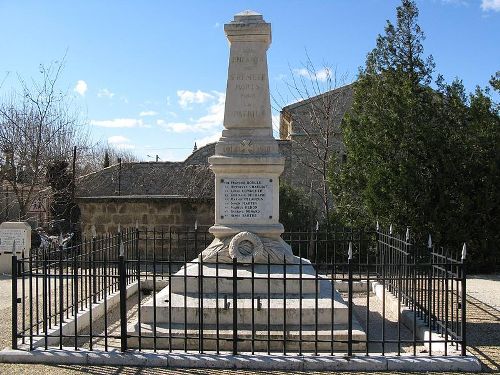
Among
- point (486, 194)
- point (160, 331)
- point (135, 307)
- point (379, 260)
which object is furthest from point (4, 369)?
point (486, 194)

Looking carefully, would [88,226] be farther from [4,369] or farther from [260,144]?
[4,369]

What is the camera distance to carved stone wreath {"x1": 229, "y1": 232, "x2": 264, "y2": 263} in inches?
313

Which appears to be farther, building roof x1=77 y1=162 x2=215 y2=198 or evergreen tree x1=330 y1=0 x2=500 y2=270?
building roof x1=77 y1=162 x2=215 y2=198

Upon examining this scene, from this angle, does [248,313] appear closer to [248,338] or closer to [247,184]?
[248,338]

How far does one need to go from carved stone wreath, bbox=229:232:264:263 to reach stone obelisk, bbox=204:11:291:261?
0.28m

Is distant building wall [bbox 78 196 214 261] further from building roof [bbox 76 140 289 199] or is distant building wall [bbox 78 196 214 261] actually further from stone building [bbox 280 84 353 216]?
stone building [bbox 280 84 353 216]

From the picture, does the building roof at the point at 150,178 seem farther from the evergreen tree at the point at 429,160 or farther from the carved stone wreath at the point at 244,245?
the carved stone wreath at the point at 244,245

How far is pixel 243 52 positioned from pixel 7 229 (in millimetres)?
8159

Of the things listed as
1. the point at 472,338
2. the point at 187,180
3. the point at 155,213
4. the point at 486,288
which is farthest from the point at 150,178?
the point at 472,338

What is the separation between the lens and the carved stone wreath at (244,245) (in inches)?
313

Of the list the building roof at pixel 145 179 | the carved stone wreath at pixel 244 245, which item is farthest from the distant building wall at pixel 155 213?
the carved stone wreath at pixel 244 245

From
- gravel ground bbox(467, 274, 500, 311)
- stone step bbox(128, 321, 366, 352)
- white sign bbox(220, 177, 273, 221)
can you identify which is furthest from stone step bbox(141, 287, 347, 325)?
gravel ground bbox(467, 274, 500, 311)

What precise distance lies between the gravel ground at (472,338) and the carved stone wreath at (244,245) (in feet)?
7.21

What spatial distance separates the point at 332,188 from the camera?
1427cm
